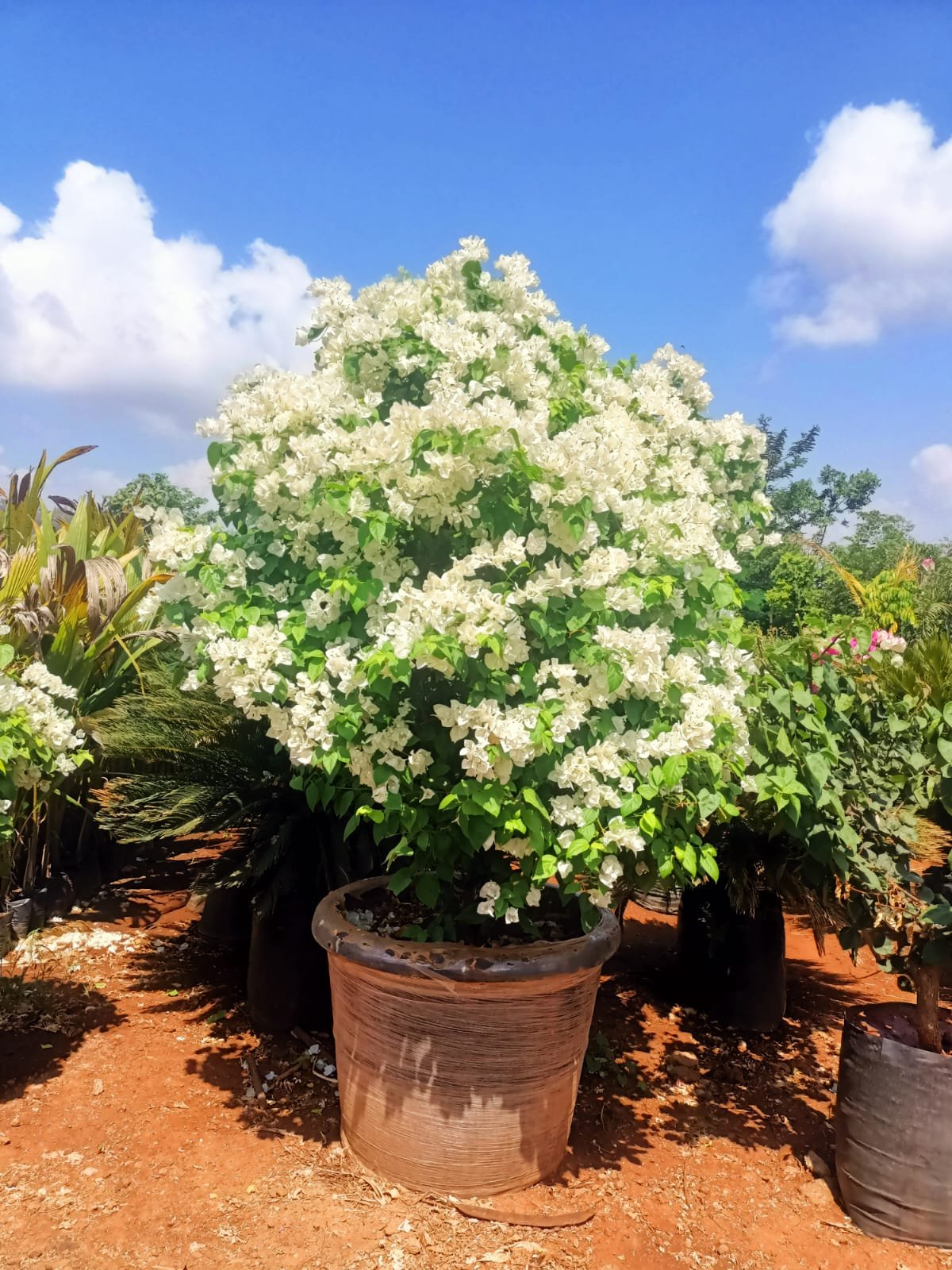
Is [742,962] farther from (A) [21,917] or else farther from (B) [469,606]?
(A) [21,917]

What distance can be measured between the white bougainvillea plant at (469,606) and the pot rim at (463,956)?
109 millimetres

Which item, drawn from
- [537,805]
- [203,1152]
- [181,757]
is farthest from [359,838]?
[537,805]

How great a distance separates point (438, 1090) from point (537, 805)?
1.03 metres

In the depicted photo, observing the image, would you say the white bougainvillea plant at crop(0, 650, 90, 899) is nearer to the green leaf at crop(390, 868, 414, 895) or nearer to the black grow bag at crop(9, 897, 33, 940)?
the green leaf at crop(390, 868, 414, 895)

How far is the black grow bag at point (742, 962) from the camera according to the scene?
3.70 m

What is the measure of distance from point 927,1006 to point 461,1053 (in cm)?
138

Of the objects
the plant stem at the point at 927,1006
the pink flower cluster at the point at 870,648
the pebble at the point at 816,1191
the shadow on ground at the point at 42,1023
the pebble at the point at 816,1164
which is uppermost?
the pink flower cluster at the point at 870,648

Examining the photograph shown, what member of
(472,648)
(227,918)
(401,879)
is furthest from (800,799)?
(227,918)

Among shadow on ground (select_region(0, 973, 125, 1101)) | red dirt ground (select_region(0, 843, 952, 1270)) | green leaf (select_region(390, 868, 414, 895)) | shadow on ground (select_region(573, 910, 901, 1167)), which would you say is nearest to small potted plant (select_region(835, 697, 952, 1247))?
red dirt ground (select_region(0, 843, 952, 1270))

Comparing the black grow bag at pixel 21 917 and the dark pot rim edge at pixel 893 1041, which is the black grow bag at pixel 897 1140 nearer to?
the dark pot rim edge at pixel 893 1041

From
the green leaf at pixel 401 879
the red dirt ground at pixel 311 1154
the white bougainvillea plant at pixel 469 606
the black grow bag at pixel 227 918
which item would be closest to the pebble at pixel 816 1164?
the red dirt ground at pixel 311 1154

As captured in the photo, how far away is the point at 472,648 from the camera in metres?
1.89

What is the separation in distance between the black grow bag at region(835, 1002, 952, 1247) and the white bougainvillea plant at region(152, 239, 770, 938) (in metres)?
0.79

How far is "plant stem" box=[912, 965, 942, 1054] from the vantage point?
8.45ft
